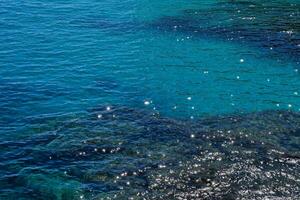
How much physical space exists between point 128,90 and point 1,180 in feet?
53.6

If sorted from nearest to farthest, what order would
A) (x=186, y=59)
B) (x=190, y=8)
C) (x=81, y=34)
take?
(x=186, y=59) → (x=81, y=34) → (x=190, y=8)

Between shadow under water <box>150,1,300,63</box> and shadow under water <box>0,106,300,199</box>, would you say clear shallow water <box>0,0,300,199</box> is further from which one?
shadow under water <box>150,1,300,63</box>

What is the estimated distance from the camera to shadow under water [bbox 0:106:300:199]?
3050cm

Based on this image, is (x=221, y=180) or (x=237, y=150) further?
(x=237, y=150)

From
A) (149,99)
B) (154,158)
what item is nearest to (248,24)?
(149,99)

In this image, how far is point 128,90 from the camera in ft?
146

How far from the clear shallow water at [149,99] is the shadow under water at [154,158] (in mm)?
89

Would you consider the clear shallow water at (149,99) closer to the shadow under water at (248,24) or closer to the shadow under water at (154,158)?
the shadow under water at (154,158)

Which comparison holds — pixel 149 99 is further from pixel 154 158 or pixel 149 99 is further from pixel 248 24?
pixel 248 24

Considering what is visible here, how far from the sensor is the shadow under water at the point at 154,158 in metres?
30.5

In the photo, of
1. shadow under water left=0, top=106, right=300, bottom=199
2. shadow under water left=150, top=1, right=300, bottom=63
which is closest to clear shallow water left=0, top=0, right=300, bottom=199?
shadow under water left=0, top=106, right=300, bottom=199

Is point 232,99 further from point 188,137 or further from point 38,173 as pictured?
point 38,173

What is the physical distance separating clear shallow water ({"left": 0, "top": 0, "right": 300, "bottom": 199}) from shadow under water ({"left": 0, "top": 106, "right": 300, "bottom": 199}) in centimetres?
9

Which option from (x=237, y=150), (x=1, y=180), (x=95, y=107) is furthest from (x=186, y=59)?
(x=1, y=180)
